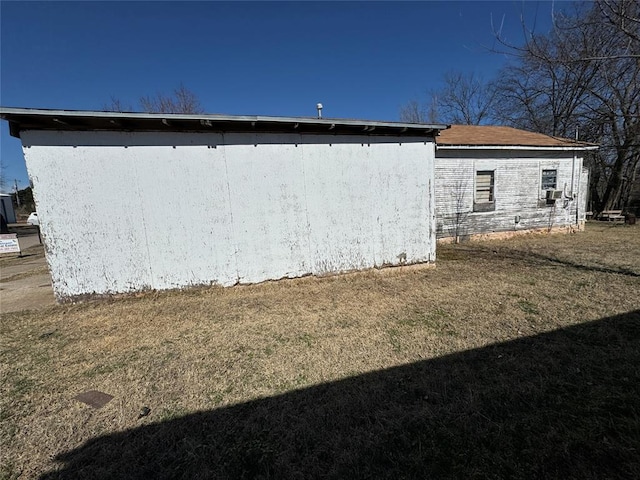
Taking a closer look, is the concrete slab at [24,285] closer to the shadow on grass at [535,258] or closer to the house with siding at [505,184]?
the shadow on grass at [535,258]

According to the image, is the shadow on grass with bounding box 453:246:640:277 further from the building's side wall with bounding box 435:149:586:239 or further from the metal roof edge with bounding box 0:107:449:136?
the metal roof edge with bounding box 0:107:449:136

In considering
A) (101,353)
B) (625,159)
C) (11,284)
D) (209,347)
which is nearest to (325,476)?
(209,347)

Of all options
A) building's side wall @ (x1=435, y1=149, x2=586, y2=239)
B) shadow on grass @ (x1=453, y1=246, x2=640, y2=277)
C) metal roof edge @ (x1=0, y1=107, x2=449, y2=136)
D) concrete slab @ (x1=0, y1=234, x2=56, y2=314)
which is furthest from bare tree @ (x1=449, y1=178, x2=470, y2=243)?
concrete slab @ (x1=0, y1=234, x2=56, y2=314)

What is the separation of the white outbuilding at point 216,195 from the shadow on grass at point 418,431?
3327 millimetres

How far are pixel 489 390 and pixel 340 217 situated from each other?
388 centimetres

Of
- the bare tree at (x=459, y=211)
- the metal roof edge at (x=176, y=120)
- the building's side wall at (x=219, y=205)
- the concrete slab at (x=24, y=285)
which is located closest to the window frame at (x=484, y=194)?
the bare tree at (x=459, y=211)

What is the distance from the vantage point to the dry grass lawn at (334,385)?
1.88 m

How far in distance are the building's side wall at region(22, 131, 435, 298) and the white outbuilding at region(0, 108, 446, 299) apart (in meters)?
0.02

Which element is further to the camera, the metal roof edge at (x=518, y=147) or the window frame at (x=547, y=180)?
the window frame at (x=547, y=180)

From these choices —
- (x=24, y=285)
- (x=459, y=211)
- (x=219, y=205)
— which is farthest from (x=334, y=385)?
(x=459, y=211)

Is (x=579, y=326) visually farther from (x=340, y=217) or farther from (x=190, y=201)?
(x=190, y=201)

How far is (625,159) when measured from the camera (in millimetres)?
17484

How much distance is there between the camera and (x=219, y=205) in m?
5.25

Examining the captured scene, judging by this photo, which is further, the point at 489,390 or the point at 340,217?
the point at 340,217
